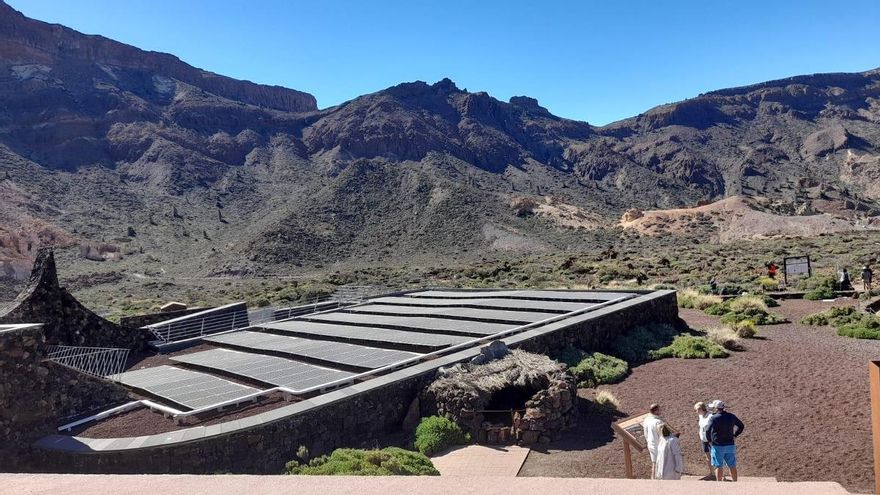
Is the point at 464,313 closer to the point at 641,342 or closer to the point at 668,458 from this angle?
the point at 641,342

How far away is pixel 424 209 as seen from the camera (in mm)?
65938

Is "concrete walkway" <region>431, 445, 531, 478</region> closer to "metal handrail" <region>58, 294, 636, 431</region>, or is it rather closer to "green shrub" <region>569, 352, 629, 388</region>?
"metal handrail" <region>58, 294, 636, 431</region>

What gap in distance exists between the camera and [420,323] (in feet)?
52.3

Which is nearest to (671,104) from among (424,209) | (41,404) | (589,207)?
(589,207)

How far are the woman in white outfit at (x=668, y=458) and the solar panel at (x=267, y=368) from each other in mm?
5373

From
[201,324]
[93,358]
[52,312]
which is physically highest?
[52,312]

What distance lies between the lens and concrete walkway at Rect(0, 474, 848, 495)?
10.3 feet

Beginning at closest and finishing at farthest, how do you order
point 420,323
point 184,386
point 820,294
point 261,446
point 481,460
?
1. point 261,446
2. point 481,460
3. point 184,386
4. point 420,323
5. point 820,294

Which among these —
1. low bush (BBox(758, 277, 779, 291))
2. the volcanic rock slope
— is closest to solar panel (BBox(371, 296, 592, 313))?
low bush (BBox(758, 277, 779, 291))

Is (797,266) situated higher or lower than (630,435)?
lower

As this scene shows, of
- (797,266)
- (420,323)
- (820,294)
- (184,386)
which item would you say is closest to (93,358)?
(184,386)

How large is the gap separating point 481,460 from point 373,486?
17.1 ft

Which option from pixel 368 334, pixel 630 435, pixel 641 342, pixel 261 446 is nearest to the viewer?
pixel 630 435

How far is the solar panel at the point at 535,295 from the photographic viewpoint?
1848 cm
